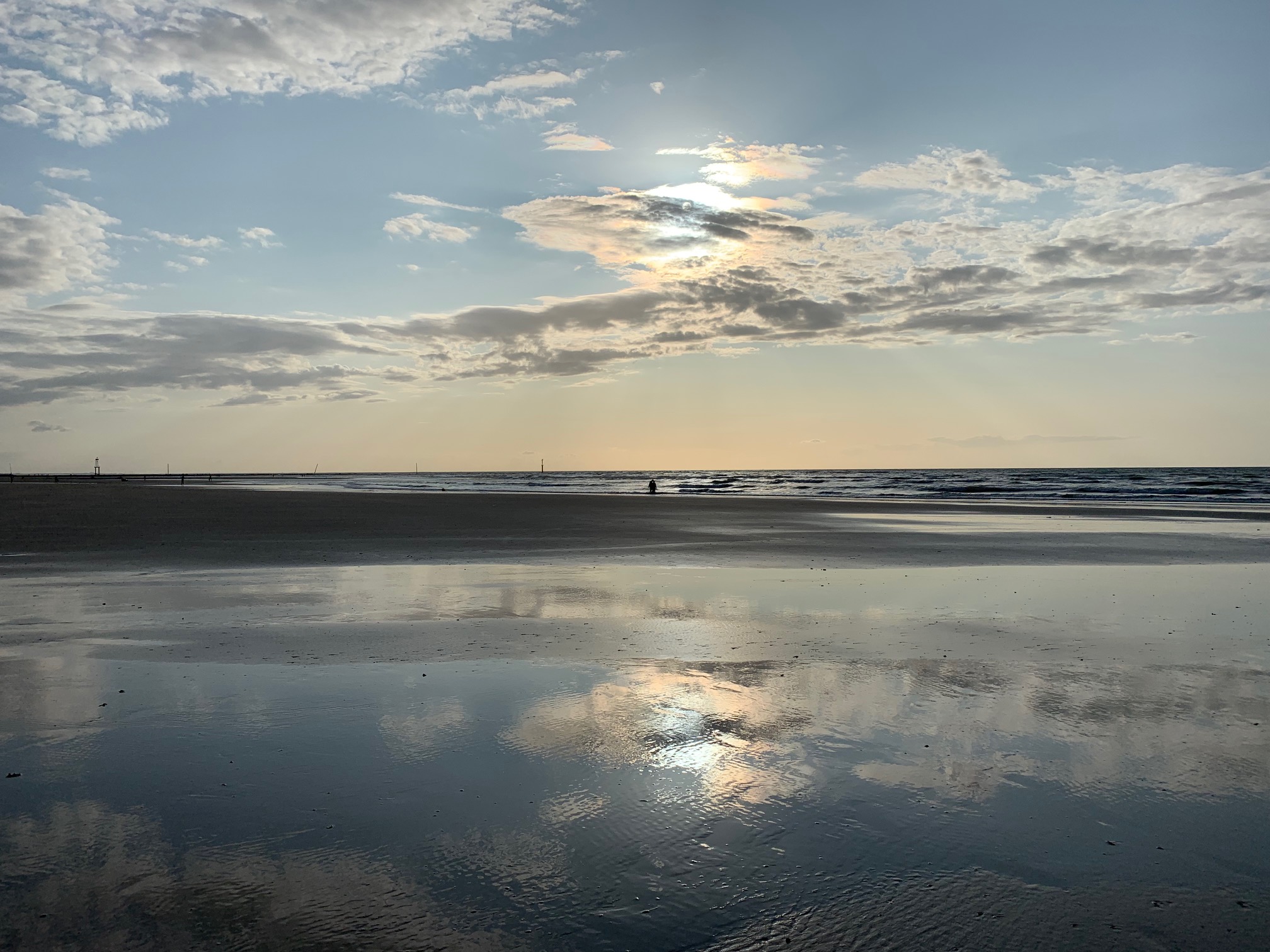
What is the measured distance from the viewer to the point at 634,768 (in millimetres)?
5621

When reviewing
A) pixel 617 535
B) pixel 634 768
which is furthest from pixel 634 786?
pixel 617 535

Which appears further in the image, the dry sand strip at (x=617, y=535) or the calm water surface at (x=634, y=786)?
the dry sand strip at (x=617, y=535)

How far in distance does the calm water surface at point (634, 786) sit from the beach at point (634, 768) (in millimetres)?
26

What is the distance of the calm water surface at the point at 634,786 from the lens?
12.6 feet

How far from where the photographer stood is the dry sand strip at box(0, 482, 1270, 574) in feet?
60.8

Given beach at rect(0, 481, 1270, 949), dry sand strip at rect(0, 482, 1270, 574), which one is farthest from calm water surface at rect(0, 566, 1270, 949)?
dry sand strip at rect(0, 482, 1270, 574)

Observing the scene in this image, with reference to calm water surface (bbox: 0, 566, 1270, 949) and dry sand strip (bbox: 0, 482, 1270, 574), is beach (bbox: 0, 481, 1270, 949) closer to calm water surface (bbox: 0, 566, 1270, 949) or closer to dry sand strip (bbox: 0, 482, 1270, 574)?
calm water surface (bbox: 0, 566, 1270, 949)

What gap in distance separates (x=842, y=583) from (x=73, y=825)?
11.8 meters

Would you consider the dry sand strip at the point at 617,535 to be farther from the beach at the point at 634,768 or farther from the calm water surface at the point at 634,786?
the calm water surface at the point at 634,786

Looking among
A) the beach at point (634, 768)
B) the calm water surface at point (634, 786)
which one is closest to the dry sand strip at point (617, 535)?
the beach at point (634, 768)

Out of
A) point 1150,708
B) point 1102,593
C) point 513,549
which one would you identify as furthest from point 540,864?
point 513,549

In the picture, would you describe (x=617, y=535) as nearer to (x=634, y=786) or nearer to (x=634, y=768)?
(x=634, y=768)

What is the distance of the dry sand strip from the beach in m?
5.01

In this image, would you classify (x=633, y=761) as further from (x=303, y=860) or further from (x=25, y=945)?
(x=25, y=945)
